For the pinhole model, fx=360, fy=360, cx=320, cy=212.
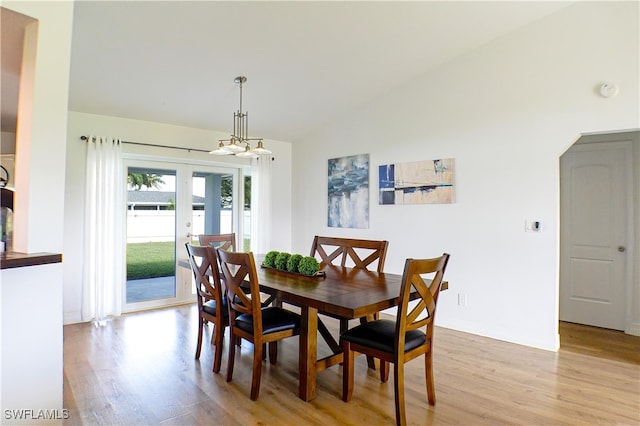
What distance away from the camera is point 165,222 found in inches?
185

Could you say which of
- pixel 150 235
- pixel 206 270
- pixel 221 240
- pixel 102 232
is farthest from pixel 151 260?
pixel 206 270

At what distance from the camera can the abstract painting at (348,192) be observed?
475cm

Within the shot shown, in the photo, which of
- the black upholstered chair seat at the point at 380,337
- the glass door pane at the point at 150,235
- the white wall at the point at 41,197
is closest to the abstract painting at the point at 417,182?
the black upholstered chair seat at the point at 380,337

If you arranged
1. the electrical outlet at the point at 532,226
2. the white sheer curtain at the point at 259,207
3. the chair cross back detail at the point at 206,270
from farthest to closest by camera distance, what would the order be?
the white sheer curtain at the point at 259,207 → the electrical outlet at the point at 532,226 → the chair cross back detail at the point at 206,270

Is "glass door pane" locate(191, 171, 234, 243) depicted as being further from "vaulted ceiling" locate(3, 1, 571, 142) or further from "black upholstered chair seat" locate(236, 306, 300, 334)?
"black upholstered chair seat" locate(236, 306, 300, 334)

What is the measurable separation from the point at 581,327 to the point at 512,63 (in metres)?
2.96

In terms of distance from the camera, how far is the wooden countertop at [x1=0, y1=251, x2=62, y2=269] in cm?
163

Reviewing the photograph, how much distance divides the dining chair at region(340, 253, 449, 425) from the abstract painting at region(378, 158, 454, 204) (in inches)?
73.9

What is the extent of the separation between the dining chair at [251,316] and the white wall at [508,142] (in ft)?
7.02

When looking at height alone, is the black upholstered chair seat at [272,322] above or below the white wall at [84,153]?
below

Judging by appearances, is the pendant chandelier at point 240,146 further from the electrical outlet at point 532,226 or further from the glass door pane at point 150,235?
the electrical outlet at point 532,226

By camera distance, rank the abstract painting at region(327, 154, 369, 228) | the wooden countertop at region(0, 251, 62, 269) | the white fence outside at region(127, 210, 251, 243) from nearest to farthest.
Answer: the wooden countertop at region(0, 251, 62, 269), the white fence outside at region(127, 210, 251, 243), the abstract painting at region(327, 154, 369, 228)

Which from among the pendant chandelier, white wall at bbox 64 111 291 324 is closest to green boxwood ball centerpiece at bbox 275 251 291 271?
the pendant chandelier

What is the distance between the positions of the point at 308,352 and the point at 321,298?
482mm
